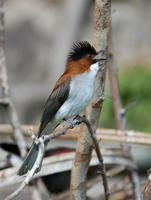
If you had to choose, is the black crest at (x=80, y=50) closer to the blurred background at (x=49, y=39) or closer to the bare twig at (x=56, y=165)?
the bare twig at (x=56, y=165)

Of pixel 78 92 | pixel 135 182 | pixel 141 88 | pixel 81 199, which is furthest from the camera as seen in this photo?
pixel 141 88

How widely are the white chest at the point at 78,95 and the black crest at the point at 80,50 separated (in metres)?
0.12

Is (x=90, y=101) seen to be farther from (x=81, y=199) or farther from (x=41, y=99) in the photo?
(x=41, y=99)

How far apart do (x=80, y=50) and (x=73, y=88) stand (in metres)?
0.24

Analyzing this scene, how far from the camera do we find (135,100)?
5633 millimetres

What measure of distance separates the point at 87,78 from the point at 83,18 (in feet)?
18.8

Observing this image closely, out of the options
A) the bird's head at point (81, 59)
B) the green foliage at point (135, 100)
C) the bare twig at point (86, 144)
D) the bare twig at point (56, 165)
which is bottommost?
the green foliage at point (135, 100)

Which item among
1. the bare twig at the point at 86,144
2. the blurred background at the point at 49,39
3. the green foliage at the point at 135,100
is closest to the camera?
the bare twig at the point at 86,144

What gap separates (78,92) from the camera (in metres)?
2.49

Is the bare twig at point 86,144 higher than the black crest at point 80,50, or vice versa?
the black crest at point 80,50

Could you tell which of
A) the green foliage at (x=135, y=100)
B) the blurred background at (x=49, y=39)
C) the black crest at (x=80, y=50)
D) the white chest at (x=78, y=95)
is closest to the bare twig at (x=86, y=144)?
the white chest at (x=78, y=95)

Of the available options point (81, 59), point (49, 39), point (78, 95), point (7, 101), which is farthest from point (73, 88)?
point (49, 39)

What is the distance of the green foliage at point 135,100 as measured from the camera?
5.61m

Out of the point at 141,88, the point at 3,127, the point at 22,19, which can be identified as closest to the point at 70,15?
the point at 22,19
